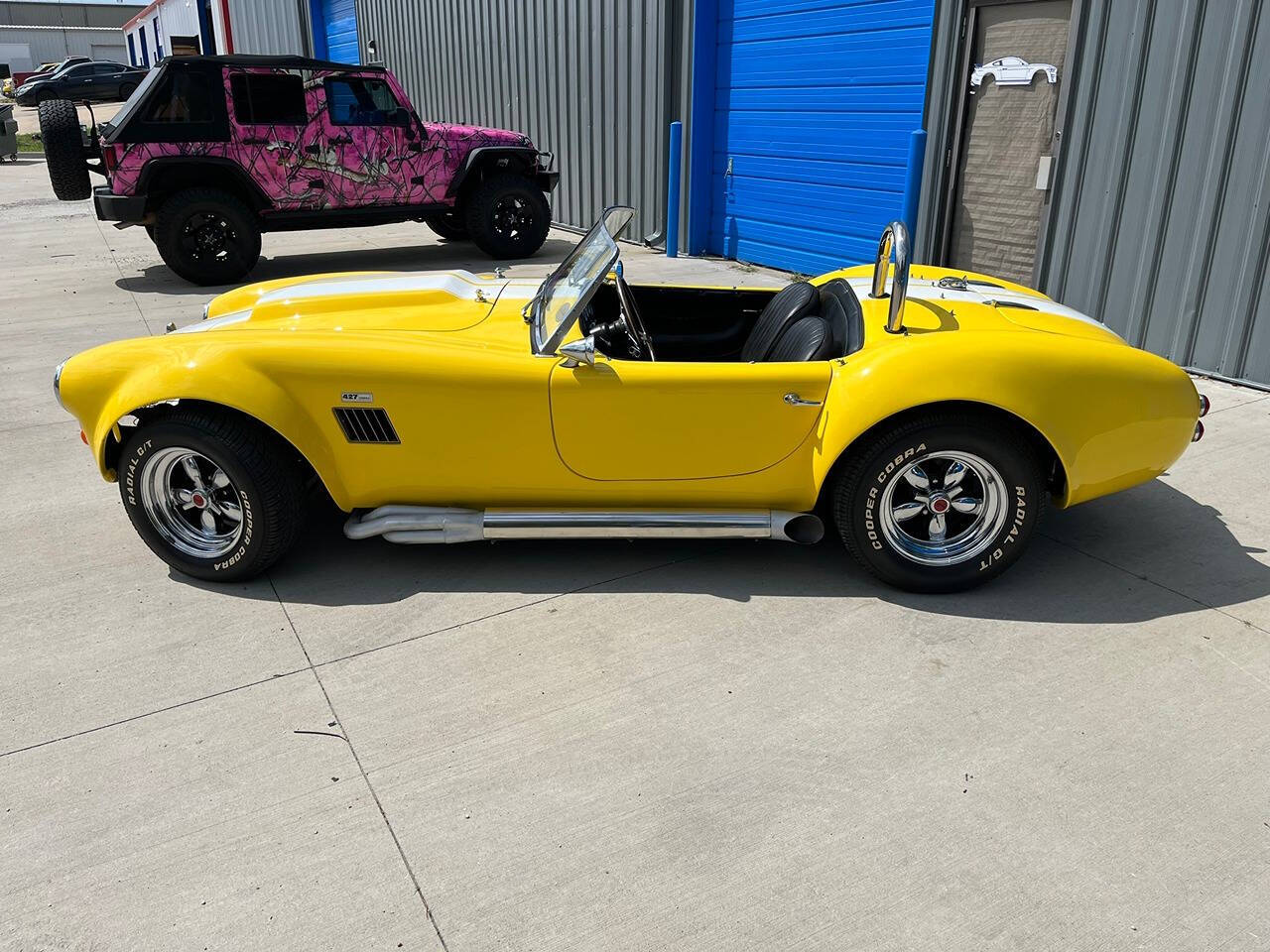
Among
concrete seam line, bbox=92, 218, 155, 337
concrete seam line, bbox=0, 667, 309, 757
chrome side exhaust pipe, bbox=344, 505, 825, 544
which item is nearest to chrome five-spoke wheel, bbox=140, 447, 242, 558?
chrome side exhaust pipe, bbox=344, 505, 825, 544

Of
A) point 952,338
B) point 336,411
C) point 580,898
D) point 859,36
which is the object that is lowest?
point 580,898

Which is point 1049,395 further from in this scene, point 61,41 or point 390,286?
point 61,41

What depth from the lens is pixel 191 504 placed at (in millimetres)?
3609

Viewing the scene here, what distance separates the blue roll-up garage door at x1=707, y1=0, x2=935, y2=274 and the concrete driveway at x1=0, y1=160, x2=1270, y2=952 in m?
4.95

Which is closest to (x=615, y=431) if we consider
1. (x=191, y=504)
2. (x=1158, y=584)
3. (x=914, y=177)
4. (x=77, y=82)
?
(x=191, y=504)

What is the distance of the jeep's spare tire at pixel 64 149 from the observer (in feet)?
29.2

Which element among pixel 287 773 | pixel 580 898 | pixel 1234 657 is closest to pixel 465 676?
pixel 287 773

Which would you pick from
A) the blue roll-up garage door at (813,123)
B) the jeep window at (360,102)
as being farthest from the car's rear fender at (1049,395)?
the jeep window at (360,102)

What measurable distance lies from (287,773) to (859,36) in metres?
7.78

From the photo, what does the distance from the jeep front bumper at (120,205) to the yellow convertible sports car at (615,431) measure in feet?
20.5

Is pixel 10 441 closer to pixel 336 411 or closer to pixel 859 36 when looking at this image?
pixel 336 411

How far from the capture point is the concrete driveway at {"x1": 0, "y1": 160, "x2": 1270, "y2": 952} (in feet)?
7.29

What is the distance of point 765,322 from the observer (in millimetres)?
4094

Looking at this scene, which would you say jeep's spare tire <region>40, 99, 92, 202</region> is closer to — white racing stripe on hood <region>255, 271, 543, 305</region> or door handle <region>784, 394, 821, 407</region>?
white racing stripe on hood <region>255, 271, 543, 305</region>
